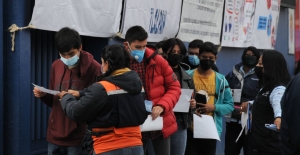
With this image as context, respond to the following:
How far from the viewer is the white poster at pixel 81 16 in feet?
17.6

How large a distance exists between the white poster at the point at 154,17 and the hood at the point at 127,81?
2.31 meters

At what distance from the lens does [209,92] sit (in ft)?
21.3

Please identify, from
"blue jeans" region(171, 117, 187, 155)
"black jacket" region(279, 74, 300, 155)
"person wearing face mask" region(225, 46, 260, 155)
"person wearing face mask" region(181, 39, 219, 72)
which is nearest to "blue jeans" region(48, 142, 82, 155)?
"blue jeans" region(171, 117, 187, 155)

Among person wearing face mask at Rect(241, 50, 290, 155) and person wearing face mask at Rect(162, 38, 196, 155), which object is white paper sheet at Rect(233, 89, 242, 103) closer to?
person wearing face mask at Rect(162, 38, 196, 155)

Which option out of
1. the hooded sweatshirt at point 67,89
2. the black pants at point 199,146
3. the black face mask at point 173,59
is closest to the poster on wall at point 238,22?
the black pants at point 199,146

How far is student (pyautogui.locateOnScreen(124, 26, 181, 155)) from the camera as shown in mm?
5043

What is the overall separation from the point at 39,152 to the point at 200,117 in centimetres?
180

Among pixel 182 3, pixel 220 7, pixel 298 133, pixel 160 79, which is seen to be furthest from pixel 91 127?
pixel 220 7

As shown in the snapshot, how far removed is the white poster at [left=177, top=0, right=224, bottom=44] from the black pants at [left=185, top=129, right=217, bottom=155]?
2.10 m

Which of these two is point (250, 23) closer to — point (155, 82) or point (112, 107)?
point (155, 82)

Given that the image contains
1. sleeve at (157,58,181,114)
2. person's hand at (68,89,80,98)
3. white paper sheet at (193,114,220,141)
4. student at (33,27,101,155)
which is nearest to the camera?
person's hand at (68,89,80,98)

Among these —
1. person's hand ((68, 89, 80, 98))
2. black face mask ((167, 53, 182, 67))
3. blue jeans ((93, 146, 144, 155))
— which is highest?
black face mask ((167, 53, 182, 67))

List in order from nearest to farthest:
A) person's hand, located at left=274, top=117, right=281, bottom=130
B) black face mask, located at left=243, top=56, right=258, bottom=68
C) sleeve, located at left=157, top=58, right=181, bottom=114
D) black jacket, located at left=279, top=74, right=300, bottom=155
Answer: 1. black jacket, located at left=279, top=74, right=300, bottom=155
2. person's hand, located at left=274, top=117, right=281, bottom=130
3. sleeve, located at left=157, top=58, right=181, bottom=114
4. black face mask, located at left=243, top=56, right=258, bottom=68

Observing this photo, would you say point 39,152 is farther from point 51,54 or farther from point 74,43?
point 74,43
